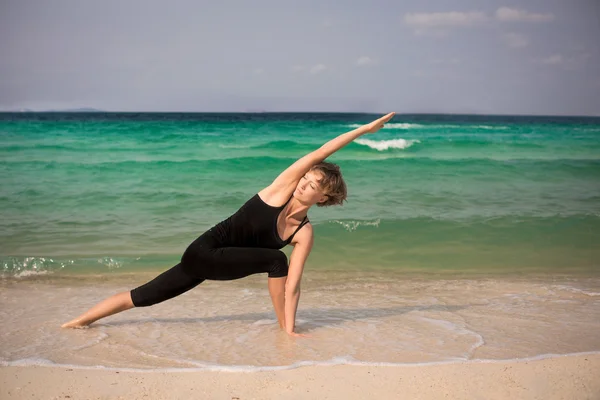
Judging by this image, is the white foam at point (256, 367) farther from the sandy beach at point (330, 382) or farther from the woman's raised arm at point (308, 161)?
the woman's raised arm at point (308, 161)

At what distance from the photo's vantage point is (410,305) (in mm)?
5402

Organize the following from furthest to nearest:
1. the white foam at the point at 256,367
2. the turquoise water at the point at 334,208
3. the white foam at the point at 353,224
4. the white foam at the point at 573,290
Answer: the white foam at the point at 353,224
the turquoise water at the point at 334,208
the white foam at the point at 573,290
the white foam at the point at 256,367

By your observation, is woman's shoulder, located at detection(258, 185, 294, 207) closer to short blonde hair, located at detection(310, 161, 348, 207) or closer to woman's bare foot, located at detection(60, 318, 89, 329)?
short blonde hair, located at detection(310, 161, 348, 207)

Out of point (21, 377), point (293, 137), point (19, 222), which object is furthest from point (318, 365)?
point (293, 137)

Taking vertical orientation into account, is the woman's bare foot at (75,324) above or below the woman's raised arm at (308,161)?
below

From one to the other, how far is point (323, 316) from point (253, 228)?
1231mm

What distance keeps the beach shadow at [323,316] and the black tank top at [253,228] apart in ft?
2.64

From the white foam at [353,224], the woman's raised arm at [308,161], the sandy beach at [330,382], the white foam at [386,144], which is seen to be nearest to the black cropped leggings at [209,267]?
the woman's raised arm at [308,161]

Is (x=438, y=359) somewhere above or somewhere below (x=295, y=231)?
below

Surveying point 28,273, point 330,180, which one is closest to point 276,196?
point 330,180

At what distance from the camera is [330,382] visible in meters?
3.47

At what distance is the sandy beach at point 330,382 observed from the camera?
3306 millimetres

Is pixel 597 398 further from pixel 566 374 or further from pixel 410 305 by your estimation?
pixel 410 305

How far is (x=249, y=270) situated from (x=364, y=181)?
38.2 ft
